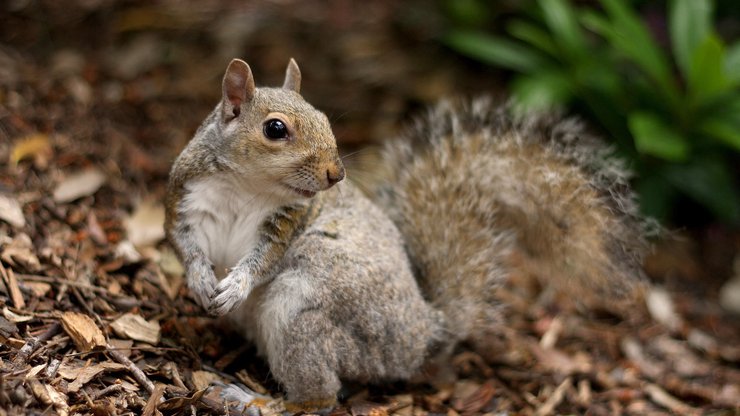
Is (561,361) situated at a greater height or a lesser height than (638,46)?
lesser

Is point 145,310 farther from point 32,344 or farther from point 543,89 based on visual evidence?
point 543,89

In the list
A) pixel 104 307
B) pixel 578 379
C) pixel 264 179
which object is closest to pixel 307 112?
pixel 264 179

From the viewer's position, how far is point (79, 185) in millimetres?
4098

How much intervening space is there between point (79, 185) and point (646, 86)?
11.9 ft

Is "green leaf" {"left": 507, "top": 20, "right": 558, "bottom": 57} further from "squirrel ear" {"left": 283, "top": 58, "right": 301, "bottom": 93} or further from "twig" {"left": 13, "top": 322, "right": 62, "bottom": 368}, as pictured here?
"twig" {"left": 13, "top": 322, "right": 62, "bottom": 368}

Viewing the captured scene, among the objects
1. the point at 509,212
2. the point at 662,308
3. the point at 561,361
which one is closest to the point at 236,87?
the point at 509,212

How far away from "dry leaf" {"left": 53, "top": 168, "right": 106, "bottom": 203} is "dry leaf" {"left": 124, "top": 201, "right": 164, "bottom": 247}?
0.90 ft

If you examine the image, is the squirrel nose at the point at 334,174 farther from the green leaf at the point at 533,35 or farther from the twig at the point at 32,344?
the green leaf at the point at 533,35

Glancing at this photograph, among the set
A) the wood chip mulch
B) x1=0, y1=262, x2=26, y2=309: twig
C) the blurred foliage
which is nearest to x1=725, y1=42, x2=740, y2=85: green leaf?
the blurred foliage

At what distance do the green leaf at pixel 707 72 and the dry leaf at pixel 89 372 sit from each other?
3686 mm

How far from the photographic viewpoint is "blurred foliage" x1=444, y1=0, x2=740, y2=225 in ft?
14.5

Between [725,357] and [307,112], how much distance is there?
321 centimetres

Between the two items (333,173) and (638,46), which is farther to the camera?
(638,46)

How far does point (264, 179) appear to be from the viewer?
294 cm
